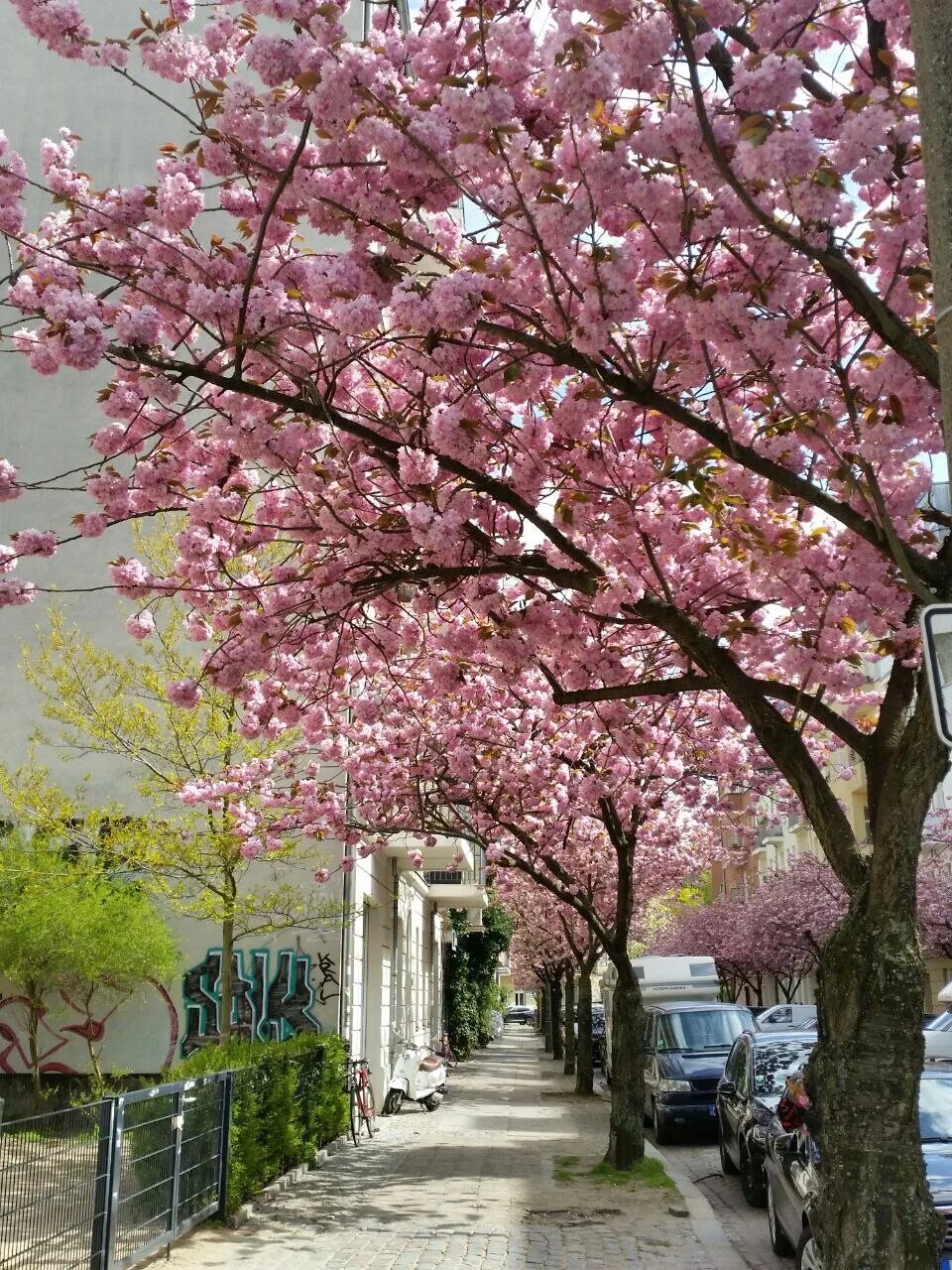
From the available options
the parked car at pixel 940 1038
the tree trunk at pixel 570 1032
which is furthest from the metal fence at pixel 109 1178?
the tree trunk at pixel 570 1032

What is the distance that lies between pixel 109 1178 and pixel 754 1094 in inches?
287

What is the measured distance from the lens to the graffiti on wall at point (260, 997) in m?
17.9

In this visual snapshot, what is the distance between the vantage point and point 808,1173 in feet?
27.9

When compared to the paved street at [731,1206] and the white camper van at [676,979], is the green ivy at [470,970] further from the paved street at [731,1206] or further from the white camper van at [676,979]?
the paved street at [731,1206]

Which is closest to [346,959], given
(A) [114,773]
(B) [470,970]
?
(A) [114,773]

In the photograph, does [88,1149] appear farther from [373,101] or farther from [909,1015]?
[373,101]

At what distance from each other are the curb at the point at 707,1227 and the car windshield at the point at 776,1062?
126 cm

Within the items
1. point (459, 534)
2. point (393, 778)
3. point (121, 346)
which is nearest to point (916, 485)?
point (459, 534)

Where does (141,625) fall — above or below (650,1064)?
above

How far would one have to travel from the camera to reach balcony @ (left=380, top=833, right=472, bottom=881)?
21.4 m

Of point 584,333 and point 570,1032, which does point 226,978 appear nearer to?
point 584,333

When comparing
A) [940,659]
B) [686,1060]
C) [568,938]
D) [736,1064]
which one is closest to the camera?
[940,659]

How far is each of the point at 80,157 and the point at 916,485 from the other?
65.1 feet

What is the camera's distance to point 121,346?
611 centimetres
